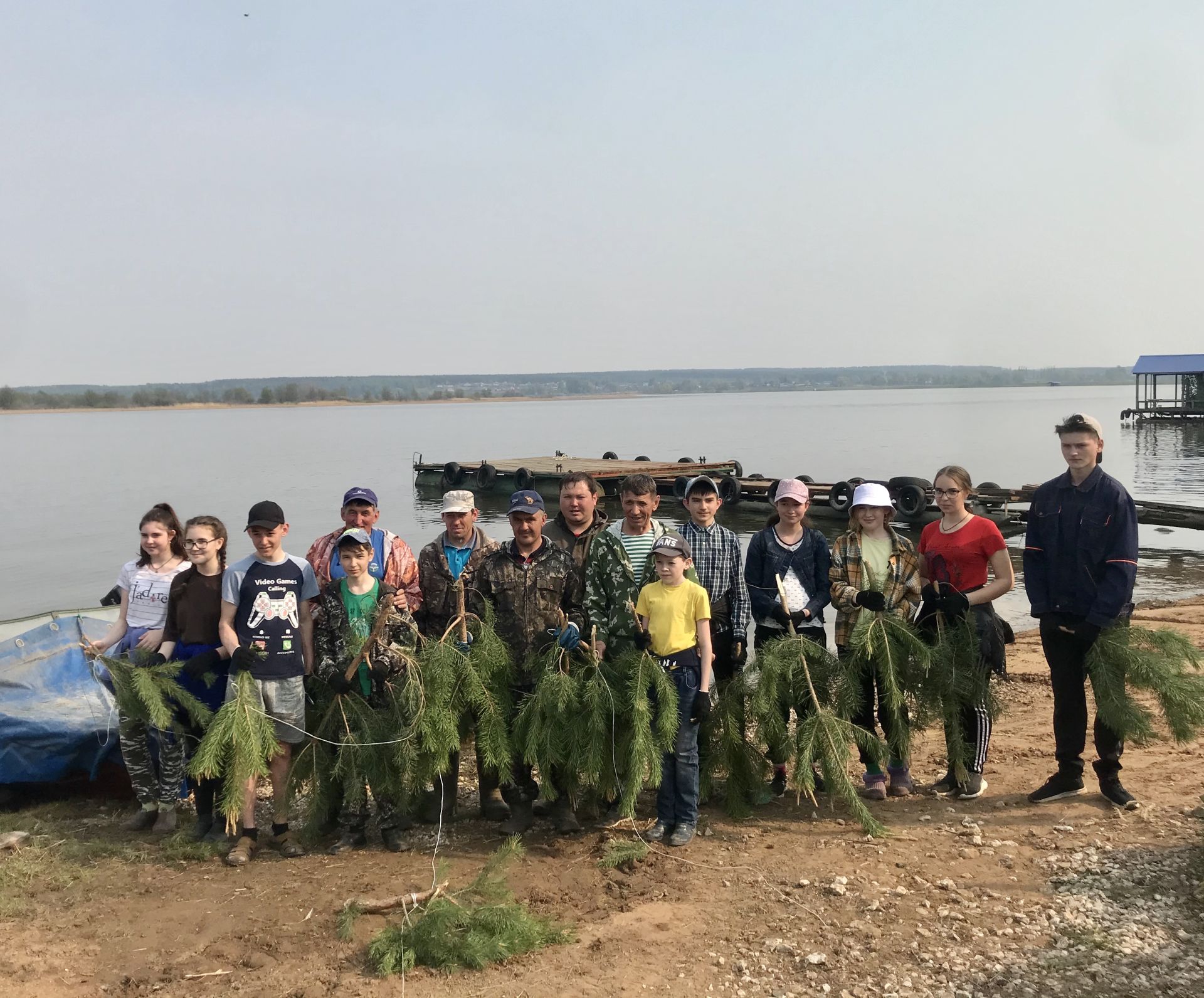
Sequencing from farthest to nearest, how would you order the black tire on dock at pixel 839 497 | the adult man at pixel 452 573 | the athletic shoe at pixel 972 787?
1. the black tire on dock at pixel 839 497
2. the athletic shoe at pixel 972 787
3. the adult man at pixel 452 573

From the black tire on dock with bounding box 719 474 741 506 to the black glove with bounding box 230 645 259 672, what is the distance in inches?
868

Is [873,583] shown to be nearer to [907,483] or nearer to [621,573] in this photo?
[621,573]

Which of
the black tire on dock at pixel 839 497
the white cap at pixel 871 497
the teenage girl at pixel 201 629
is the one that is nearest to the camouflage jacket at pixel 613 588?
the white cap at pixel 871 497

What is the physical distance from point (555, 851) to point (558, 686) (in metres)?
0.91

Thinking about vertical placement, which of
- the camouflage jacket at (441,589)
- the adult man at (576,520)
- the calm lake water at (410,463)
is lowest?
the calm lake water at (410,463)

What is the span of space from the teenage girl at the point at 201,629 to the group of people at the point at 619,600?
0.01 metres

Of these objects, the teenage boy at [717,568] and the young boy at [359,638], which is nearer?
the young boy at [359,638]

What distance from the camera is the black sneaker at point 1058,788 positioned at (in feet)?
19.7

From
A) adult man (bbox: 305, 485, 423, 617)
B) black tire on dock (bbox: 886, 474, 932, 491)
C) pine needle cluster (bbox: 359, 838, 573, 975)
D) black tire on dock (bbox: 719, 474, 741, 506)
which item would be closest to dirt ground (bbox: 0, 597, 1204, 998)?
pine needle cluster (bbox: 359, 838, 573, 975)

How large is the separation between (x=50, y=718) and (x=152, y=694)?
185 cm

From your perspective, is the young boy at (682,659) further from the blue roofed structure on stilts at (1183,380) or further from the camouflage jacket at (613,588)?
the blue roofed structure on stilts at (1183,380)

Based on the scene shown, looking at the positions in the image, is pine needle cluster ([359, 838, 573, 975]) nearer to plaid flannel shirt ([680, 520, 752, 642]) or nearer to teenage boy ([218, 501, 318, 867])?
teenage boy ([218, 501, 318, 867])

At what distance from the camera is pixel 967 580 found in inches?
241

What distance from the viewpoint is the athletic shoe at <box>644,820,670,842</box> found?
577 cm
